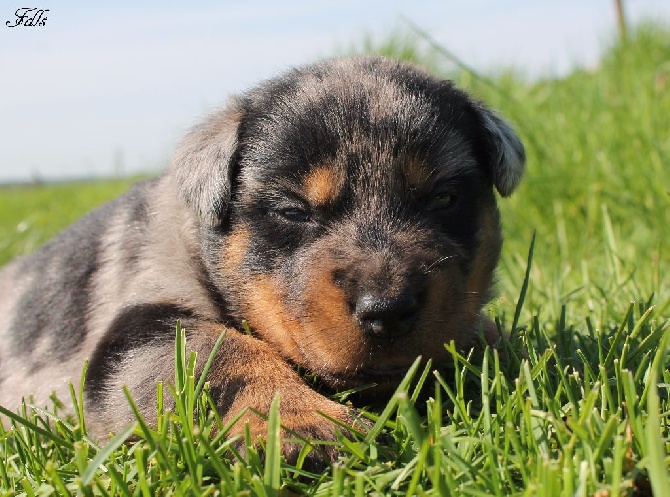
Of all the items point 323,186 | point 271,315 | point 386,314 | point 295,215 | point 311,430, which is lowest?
point 311,430

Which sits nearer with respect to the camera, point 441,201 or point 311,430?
point 311,430

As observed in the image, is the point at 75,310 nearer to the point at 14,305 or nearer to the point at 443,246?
the point at 14,305

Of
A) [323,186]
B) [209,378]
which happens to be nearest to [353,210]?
[323,186]

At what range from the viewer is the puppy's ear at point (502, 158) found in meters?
3.59

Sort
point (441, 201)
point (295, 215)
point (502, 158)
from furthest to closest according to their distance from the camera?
point (502, 158), point (441, 201), point (295, 215)

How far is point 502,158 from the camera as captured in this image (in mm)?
3586

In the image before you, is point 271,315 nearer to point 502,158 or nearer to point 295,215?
point 295,215

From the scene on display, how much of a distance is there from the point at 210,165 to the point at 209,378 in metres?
1.02

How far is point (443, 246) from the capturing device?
3031 millimetres

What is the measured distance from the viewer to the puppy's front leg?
104 inches

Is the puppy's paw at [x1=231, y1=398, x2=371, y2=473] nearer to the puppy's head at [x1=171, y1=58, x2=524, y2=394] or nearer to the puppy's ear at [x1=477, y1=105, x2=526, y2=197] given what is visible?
the puppy's head at [x1=171, y1=58, x2=524, y2=394]

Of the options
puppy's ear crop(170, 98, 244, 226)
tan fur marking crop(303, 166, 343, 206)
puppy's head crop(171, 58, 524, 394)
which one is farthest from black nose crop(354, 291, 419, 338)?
puppy's ear crop(170, 98, 244, 226)

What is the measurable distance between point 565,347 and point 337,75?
5.11 ft

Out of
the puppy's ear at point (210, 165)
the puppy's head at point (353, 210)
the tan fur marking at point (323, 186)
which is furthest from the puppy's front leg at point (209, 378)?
the tan fur marking at point (323, 186)
